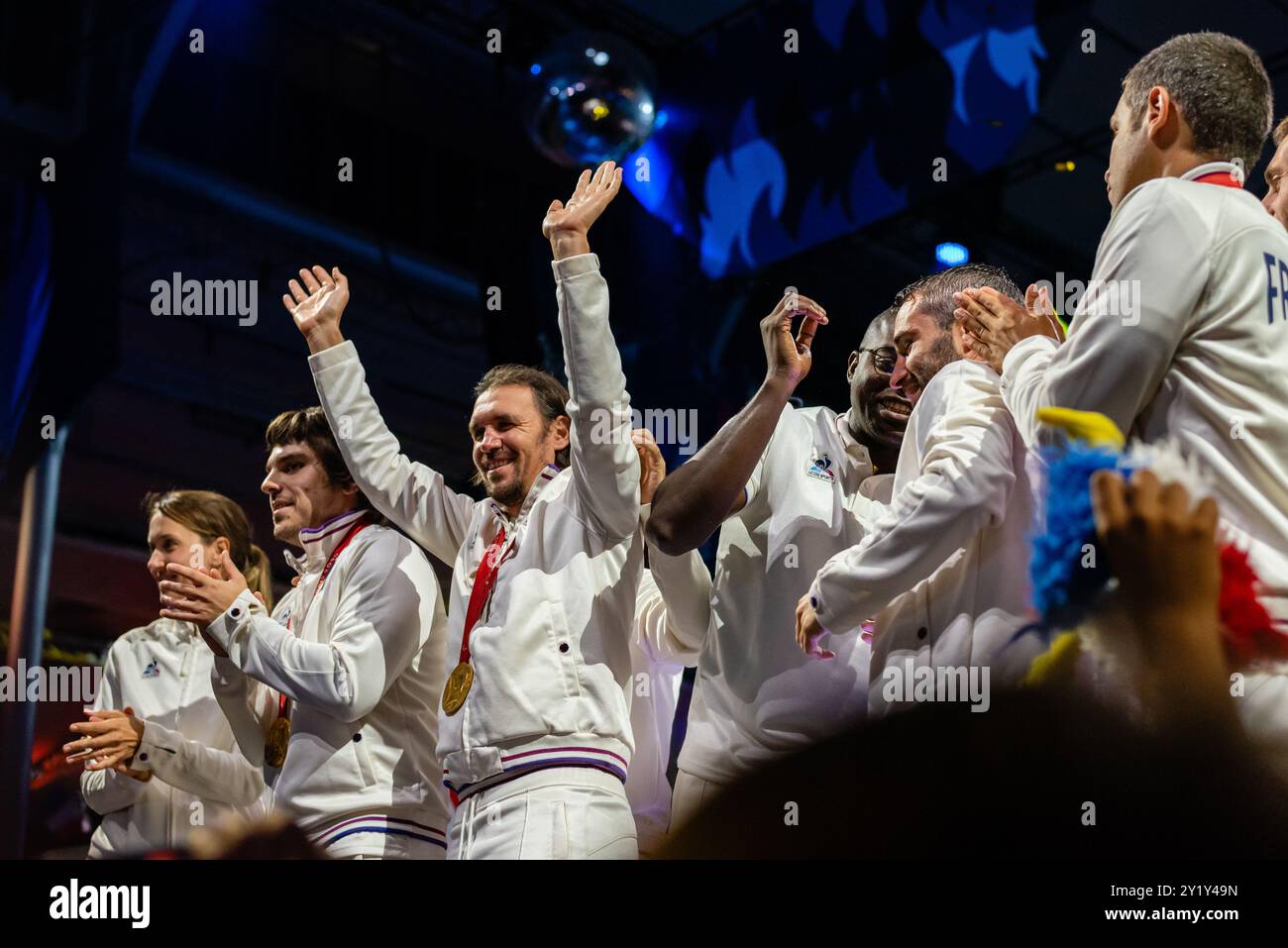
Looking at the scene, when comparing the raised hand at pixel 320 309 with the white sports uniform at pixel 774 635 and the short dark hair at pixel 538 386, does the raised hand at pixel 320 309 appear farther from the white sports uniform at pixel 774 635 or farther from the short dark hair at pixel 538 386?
the white sports uniform at pixel 774 635

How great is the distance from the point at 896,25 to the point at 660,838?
4.07 m

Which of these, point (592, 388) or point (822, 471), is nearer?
point (592, 388)

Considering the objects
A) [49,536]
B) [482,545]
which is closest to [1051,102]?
[482,545]

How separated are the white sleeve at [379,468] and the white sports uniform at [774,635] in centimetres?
78

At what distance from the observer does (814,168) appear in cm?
638

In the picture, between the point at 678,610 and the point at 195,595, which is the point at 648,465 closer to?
the point at 678,610

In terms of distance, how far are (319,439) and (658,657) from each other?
1.09m

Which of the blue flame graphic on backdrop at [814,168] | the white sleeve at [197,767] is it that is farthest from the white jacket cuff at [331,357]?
the blue flame graphic on backdrop at [814,168]

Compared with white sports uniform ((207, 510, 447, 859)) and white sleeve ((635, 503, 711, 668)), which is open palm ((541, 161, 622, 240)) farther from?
white sports uniform ((207, 510, 447, 859))

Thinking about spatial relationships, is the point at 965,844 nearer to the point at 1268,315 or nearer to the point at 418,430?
the point at 1268,315

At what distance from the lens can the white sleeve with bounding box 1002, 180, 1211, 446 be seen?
236 cm

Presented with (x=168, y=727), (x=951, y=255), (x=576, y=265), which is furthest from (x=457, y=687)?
(x=951, y=255)

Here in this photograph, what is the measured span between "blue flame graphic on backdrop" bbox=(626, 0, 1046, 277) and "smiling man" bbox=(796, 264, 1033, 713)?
3421 mm

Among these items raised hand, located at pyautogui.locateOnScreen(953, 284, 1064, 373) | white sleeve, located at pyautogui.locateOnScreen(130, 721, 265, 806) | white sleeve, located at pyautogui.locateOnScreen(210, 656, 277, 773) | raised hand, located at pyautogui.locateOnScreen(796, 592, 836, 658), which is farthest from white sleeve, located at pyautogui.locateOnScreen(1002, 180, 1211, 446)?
white sleeve, located at pyautogui.locateOnScreen(130, 721, 265, 806)
